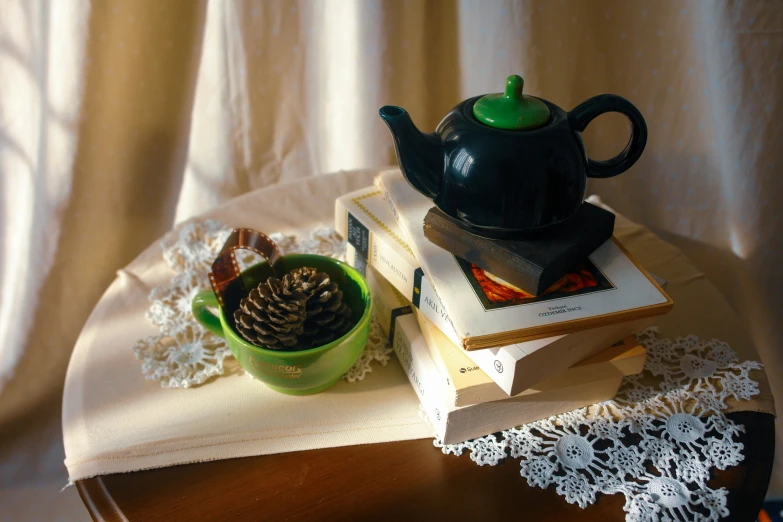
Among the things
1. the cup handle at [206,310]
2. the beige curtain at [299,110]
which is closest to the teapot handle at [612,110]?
the cup handle at [206,310]

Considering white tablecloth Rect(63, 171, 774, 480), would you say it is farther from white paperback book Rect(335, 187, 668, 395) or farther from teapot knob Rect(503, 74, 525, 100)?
teapot knob Rect(503, 74, 525, 100)

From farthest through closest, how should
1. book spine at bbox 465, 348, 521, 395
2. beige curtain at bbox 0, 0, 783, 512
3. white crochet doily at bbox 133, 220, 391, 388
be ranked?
beige curtain at bbox 0, 0, 783, 512, white crochet doily at bbox 133, 220, 391, 388, book spine at bbox 465, 348, 521, 395

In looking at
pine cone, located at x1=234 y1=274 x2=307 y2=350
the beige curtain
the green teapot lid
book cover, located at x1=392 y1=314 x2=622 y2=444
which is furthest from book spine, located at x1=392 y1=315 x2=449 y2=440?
the beige curtain

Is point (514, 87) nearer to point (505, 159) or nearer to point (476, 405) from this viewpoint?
point (505, 159)

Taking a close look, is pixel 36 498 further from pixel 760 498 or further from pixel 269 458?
pixel 760 498

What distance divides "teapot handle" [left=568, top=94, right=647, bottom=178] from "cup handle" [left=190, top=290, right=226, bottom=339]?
1.18 ft

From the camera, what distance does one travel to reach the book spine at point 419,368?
57 cm

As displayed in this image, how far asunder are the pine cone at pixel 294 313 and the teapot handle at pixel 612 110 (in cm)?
26

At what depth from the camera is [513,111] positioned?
0.52 m

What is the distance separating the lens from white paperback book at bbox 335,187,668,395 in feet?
1.67

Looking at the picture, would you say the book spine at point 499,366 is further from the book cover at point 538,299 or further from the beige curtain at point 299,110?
the beige curtain at point 299,110

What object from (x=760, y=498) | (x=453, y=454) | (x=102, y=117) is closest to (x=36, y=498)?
(x=102, y=117)

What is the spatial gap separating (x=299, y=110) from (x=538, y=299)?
0.73 metres

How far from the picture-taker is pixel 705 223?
1100mm
